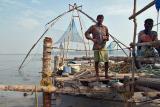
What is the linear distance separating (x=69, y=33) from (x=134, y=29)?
8.00 meters

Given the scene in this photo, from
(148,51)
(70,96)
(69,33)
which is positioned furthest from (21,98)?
(148,51)

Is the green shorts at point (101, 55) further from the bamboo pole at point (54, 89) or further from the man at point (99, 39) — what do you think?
the bamboo pole at point (54, 89)

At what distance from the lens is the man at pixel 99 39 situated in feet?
28.0

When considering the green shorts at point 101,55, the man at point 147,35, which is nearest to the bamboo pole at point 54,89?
the green shorts at point 101,55

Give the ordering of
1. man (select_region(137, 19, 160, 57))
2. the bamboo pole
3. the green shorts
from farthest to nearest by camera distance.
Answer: the green shorts
man (select_region(137, 19, 160, 57))
the bamboo pole

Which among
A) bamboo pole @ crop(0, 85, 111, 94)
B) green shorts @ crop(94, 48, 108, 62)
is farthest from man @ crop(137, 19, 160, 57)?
bamboo pole @ crop(0, 85, 111, 94)

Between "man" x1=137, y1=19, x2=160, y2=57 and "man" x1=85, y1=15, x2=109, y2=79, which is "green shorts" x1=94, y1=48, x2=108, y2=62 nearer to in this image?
"man" x1=85, y1=15, x2=109, y2=79

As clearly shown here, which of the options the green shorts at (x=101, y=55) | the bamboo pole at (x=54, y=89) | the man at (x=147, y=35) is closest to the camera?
the bamboo pole at (x=54, y=89)

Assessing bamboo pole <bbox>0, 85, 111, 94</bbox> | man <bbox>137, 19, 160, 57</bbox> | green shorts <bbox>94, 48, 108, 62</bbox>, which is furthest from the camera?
green shorts <bbox>94, 48, 108, 62</bbox>

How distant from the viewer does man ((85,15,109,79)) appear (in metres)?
8.52

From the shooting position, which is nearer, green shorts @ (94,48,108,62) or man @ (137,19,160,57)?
man @ (137,19,160,57)

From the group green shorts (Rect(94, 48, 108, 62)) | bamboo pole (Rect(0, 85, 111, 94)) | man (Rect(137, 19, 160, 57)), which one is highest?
man (Rect(137, 19, 160, 57))

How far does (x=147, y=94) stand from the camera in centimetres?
698

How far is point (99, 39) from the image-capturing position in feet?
28.4
